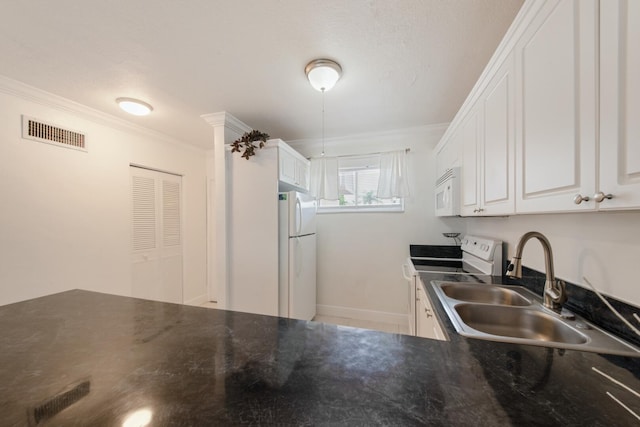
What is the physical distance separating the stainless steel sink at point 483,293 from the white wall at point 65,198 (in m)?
3.48

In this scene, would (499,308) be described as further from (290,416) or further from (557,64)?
(290,416)

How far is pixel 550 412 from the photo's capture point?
0.54 meters

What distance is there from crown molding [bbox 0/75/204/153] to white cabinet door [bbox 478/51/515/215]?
369 cm

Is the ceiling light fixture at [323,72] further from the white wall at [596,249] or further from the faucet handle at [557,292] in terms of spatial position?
the faucet handle at [557,292]

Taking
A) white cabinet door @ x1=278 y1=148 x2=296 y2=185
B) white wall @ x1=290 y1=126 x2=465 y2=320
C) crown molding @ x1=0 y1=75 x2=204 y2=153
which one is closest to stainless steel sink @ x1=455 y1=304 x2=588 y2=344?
white wall @ x1=290 y1=126 x2=465 y2=320

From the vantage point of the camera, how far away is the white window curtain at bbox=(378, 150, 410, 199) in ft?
10.1

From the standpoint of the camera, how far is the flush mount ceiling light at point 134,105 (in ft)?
7.58

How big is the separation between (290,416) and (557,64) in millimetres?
1428

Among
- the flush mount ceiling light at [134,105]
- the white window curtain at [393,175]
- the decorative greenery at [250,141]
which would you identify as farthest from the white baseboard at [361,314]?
the flush mount ceiling light at [134,105]

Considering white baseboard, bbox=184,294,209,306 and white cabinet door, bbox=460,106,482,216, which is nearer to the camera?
white cabinet door, bbox=460,106,482,216

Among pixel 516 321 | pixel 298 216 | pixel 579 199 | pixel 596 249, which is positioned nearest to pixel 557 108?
pixel 579 199

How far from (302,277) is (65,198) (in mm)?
2579

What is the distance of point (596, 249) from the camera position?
3.56 feet

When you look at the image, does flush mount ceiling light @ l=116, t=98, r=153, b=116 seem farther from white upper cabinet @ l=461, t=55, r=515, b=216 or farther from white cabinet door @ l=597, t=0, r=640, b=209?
white cabinet door @ l=597, t=0, r=640, b=209
